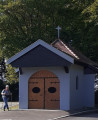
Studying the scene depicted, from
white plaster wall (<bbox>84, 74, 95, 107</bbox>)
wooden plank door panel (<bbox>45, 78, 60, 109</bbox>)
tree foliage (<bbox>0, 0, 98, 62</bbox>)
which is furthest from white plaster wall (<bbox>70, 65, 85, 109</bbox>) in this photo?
tree foliage (<bbox>0, 0, 98, 62</bbox>)

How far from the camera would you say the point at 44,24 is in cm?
3788

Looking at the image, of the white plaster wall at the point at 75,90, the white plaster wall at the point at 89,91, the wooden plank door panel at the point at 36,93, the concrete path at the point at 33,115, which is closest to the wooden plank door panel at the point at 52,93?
the wooden plank door panel at the point at 36,93

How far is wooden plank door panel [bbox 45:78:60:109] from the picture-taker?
23594 millimetres

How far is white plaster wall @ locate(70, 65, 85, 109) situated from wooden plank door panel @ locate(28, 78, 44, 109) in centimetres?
196

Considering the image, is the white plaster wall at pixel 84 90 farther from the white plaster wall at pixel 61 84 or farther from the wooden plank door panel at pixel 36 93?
the wooden plank door panel at pixel 36 93

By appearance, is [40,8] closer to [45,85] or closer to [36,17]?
[36,17]

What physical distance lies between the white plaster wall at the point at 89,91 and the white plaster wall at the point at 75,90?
30cm

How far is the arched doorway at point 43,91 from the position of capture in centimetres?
2366

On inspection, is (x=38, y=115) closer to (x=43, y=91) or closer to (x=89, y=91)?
(x=43, y=91)

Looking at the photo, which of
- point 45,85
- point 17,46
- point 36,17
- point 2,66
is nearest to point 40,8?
point 36,17

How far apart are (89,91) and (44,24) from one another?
1358 cm

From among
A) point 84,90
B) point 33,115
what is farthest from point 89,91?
point 33,115

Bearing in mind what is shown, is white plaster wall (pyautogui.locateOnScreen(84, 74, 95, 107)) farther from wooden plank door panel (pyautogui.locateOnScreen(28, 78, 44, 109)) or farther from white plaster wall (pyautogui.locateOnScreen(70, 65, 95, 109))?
wooden plank door panel (pyautogui.locateOnScreen(28, 78, 44, 109))

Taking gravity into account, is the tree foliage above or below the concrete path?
above
